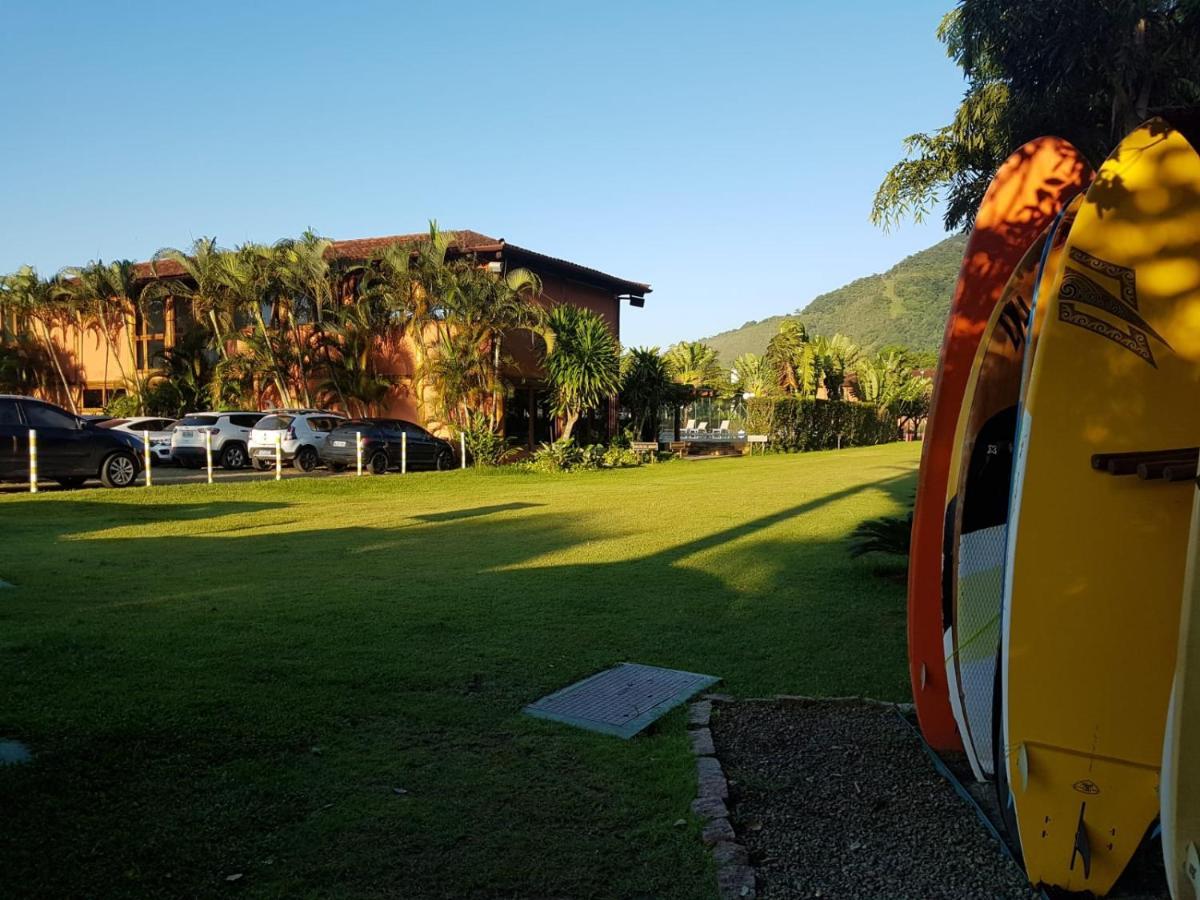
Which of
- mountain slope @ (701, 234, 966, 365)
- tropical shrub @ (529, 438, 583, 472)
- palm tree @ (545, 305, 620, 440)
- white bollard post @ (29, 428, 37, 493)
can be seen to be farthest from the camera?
mountain slope @ (701, 234, 966, 365)

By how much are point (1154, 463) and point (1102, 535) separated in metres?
0.31

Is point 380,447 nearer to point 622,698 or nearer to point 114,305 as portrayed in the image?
point 114,305

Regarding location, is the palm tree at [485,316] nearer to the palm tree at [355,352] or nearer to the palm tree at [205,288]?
the palm tree at [355,352]

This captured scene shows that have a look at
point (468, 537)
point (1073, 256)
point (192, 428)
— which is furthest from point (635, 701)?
point (192, 428)

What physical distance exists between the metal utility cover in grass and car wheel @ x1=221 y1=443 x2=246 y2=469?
2147cm

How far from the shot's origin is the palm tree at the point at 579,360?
26984 millimetres

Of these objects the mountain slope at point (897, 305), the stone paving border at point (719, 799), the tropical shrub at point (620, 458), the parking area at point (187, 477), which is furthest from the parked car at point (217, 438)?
the mountain slope at point (897, 305)

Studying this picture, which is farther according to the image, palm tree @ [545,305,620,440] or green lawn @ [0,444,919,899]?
palm tree @ [545,305,620,440]

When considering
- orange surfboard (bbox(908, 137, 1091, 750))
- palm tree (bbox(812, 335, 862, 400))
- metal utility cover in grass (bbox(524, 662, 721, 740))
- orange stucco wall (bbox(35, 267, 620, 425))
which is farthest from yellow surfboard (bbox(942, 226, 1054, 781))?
palm tree (bbox(812, 335, 862, 400))

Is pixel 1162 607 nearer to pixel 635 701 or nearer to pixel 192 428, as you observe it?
pixel 635 701

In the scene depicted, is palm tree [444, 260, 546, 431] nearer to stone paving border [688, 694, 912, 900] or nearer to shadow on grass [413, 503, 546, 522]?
shadow on grass [413, 503, 546, 522]

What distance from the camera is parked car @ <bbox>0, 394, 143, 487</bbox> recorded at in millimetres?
16141

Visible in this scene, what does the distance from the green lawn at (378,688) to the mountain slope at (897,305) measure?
110m

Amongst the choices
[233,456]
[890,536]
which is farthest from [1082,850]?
[233,456]
